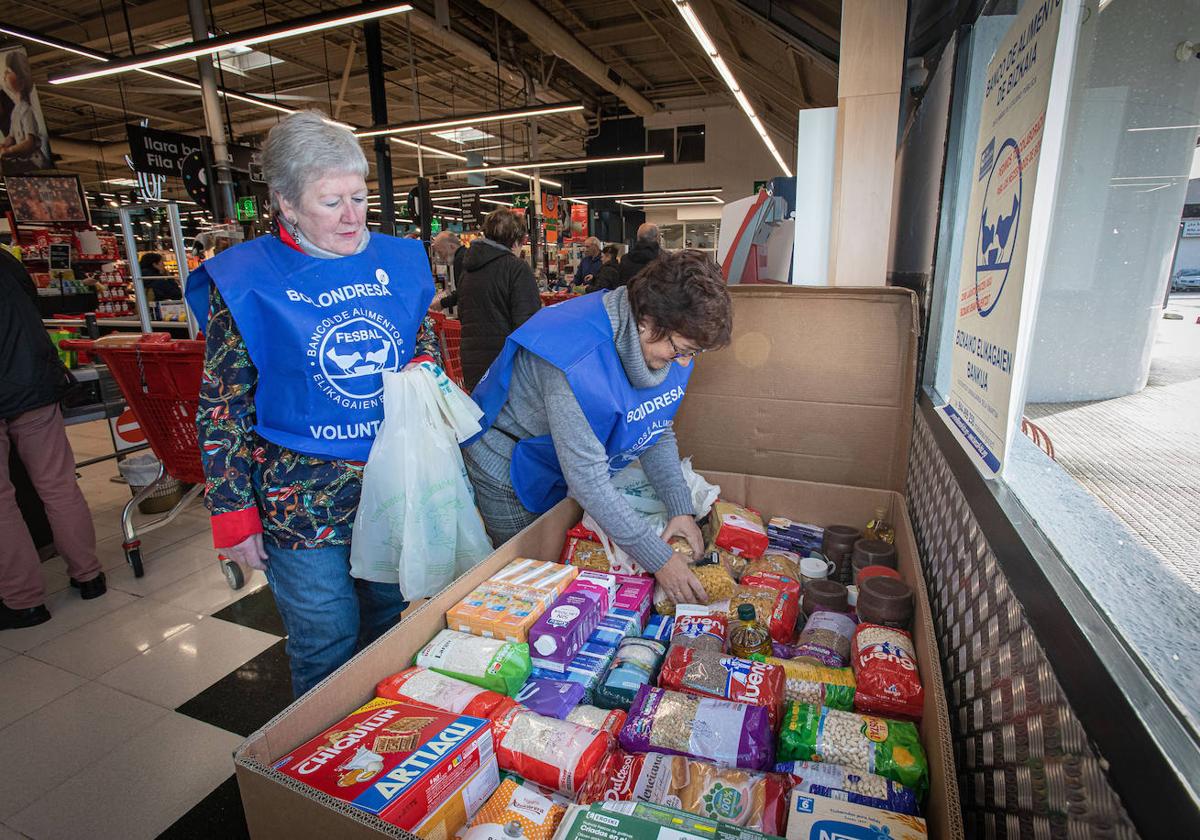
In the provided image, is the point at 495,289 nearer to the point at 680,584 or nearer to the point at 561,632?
the point at 680,584

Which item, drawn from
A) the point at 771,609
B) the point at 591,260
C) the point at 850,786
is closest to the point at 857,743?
the point at 850,786

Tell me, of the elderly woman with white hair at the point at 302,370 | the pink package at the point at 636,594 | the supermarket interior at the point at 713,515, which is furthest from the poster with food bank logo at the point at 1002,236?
the elderly woman with white hair at the point at 302,370

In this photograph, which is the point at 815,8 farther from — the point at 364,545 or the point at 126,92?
the point at 126,92

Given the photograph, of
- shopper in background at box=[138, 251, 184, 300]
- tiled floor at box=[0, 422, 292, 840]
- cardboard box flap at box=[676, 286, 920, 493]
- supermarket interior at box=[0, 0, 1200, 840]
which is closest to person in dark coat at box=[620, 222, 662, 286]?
supermarket interior at box=[0, 0, 1200, 840]

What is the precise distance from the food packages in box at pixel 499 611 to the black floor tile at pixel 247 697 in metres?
1.36

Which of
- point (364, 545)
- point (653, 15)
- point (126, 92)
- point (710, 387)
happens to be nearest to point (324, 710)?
point (364, 545)

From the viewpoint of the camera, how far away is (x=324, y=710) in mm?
985

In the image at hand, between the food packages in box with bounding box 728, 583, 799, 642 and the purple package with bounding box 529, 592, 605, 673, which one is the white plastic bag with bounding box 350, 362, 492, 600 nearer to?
the purple package with bounding box 529, 592, 605, 673

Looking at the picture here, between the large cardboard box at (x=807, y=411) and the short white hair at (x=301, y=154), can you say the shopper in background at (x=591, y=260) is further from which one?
the short white hair at (x=301, y=154)

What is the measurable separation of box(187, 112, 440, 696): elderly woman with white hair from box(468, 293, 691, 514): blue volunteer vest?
307 mm

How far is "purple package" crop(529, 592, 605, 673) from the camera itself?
4.00 feet

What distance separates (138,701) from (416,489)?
167cm

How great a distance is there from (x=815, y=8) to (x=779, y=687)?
17.3 feet

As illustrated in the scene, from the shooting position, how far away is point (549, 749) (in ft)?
3.22
